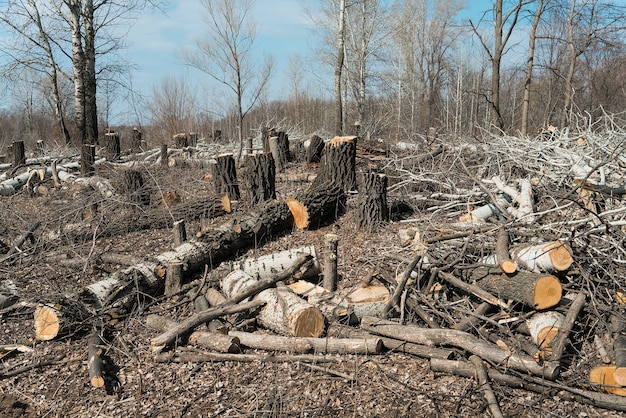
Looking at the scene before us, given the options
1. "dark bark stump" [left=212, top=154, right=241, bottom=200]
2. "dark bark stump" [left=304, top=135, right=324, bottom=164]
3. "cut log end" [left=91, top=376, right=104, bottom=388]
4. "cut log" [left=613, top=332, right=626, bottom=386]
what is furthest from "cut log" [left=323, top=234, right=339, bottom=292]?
"dark bark stump" [left=304, top=135, right=324, bottom=164]

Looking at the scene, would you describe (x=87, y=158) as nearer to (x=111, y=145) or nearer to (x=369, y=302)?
(x=111, y=145)

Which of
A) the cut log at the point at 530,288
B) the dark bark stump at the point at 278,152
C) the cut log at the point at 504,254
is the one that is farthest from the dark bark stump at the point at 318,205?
the dark bark stump at the point at 278,152

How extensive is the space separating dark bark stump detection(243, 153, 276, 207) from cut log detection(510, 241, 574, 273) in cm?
401

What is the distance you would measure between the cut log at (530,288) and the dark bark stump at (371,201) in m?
2.56

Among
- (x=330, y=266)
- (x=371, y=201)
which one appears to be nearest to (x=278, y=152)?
(x=371, y=201)

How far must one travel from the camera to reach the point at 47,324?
Result: 162 inches

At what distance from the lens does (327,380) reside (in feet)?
11.2

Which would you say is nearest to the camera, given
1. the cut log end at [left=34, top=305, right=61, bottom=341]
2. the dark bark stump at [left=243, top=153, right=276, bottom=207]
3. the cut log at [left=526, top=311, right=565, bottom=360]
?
the cut log at [left=526, top=311, right=565, bottom=360]

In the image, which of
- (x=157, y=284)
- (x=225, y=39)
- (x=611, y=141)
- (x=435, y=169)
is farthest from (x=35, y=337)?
(x=225, y=39)

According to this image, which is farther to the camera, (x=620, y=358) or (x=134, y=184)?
(x=134, y=184)

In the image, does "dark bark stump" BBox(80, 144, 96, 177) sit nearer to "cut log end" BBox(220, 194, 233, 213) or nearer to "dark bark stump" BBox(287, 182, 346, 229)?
A: "cut log end" BBox(220, 194, 233, 213)

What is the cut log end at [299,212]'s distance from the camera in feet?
21.0

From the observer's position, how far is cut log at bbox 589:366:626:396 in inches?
121

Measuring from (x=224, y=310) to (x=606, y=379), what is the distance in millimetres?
2937
